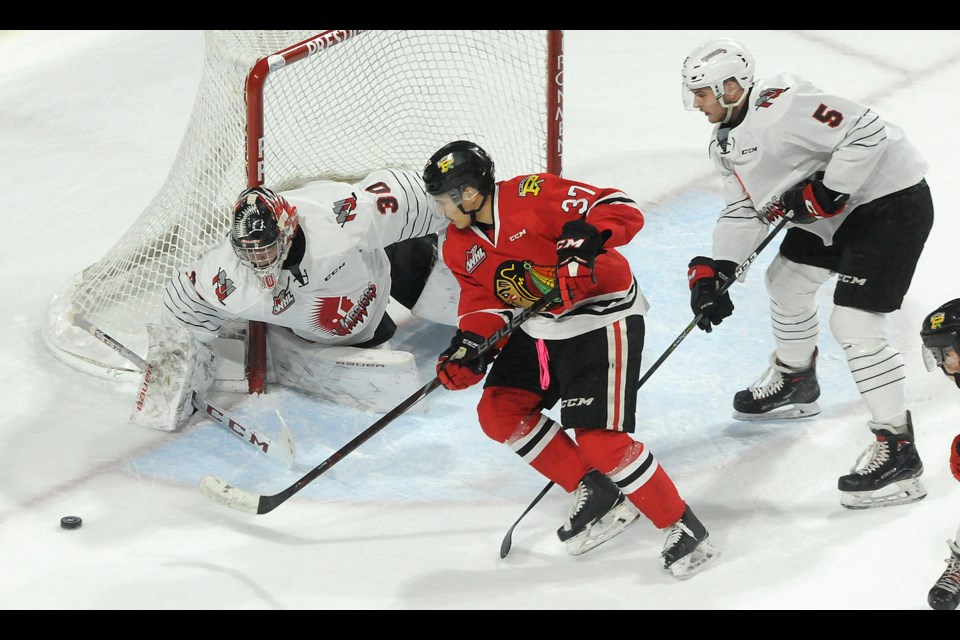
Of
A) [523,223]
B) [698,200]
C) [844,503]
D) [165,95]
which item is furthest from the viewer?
[165,95]

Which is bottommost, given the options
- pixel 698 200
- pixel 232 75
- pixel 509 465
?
pixel 509 465

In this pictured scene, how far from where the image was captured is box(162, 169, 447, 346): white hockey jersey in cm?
386

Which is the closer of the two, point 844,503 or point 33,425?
point 844,503

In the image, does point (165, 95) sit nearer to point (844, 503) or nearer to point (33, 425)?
point (33, 425)

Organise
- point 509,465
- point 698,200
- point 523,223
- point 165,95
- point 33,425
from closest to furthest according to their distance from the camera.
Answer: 1. point 523,223
2. point 509,465
3. point 33,425
4. point 698,200
5. point 165,95

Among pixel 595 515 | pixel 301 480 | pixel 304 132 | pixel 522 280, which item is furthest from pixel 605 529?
pixel 304 132

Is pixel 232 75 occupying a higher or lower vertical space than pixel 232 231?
higher

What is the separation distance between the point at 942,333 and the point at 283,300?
69.9 inches

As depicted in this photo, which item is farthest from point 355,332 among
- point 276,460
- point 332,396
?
point 276,460

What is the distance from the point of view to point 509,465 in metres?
3.81

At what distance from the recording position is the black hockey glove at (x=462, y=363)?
3373mm

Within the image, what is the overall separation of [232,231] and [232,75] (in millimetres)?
670

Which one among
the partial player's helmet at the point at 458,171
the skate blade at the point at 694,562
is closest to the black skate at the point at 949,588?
the skate blade at the point at 694,562

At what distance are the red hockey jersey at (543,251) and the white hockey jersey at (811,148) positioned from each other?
0.41 meters
